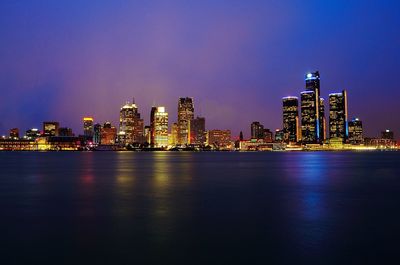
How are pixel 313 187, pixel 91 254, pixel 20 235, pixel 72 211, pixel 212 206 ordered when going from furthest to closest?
pixel 313 187 < pixel 212 206 < pixel 72 211 < pixel 20 235 < pixel 91 254

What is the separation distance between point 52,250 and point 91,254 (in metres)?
1.79

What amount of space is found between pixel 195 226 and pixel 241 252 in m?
5.26

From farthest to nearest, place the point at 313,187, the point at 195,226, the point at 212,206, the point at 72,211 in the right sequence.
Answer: the point at 313,187
the point at 212,206
the point at 72,211
the point at 195,226

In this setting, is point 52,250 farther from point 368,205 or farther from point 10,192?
point 10,192

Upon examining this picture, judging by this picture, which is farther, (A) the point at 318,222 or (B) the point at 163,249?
(A) the point at 318,222

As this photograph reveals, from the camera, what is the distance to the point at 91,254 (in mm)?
14984

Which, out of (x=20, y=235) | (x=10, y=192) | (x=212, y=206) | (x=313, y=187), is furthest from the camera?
(x=313, y=187)

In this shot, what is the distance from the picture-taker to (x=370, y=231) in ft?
61.6

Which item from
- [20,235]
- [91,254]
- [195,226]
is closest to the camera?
[91,254]

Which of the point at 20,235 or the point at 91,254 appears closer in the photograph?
the point at 91,254

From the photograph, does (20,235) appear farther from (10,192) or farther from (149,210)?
(10,192)

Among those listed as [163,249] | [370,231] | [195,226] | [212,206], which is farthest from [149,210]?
[370,231]

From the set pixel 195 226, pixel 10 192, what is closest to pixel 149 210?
pixel 195 226

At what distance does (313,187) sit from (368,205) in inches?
A: 488
